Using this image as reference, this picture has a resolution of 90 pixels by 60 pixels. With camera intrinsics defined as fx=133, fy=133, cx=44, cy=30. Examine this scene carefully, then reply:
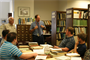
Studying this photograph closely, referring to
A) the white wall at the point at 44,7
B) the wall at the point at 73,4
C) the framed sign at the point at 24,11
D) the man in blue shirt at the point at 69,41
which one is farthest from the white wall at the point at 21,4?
the man in blue shirt at the point at 69,41

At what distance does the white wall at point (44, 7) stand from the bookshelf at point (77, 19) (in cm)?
388

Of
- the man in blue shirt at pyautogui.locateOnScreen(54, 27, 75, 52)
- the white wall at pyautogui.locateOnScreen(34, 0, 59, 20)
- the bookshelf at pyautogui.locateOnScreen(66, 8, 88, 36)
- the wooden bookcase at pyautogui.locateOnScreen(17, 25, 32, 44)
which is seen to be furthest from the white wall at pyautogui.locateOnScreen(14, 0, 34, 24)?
the man in blue shirt at pyautogui.locateOnScreen(54, 27, 75, 52)

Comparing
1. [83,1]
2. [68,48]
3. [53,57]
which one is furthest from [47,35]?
[53,57]

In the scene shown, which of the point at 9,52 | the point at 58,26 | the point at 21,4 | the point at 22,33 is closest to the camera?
the point at 9,52

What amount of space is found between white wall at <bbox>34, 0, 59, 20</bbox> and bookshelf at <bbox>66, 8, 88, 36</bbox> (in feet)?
12.7

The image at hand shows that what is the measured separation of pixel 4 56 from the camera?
7.66ft

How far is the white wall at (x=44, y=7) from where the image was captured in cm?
927

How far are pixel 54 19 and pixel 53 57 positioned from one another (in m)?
4.48

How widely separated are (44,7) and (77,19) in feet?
13.6

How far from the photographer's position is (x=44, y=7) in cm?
943

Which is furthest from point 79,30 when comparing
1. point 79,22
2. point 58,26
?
point 58,26

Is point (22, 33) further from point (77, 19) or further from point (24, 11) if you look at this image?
point (77, 19)

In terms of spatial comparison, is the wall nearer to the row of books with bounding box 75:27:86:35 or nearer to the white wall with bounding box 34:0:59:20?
the white wall with bounding box 34:0:59:20

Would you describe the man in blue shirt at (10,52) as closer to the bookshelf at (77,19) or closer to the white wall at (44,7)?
the bookshelf at (77,19)
